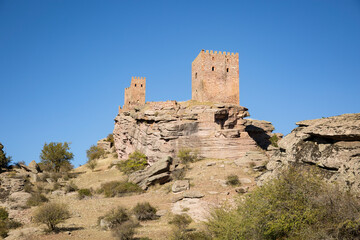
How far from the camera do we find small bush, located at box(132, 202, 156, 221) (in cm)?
1815

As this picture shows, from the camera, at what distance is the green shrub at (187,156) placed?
30.1 metres

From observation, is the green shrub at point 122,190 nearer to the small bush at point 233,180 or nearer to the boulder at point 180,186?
the boulder at point 180,186

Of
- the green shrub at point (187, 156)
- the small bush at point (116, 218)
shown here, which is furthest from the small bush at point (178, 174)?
the small bush at point (116, 218)

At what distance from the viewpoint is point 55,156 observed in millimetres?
43406

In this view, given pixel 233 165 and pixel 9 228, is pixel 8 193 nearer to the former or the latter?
pixel 9 228

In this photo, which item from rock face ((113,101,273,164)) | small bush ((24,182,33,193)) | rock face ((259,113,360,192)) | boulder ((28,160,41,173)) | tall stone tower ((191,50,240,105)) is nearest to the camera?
rock face ((259,113,360,192))

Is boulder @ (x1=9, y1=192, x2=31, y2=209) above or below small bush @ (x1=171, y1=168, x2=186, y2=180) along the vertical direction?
below

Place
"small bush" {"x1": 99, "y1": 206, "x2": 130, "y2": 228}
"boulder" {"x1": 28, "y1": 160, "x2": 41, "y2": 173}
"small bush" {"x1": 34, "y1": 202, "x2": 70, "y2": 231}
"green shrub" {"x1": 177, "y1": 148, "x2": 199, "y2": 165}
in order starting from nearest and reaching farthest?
"small bush" {"x1": 34, "y1": 202, "x2": 70, "y2": 231}
"small bush" {"x1": 99, "y1": 206, "x2": 130, "y2": 228}
"green shrub" {"x1": 177, "y1": 148, "x2": 199, "y2": 165}
"boulder" {"x1": 28, "y1": 160, "x2": 41, "y2": 173}

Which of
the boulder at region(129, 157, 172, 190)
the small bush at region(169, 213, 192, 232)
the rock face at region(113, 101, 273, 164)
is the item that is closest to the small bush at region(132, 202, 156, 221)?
the small bush at region(169, 213, 192, 232)

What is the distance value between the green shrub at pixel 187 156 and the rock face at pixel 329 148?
16.3 meters

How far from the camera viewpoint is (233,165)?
1059 inches

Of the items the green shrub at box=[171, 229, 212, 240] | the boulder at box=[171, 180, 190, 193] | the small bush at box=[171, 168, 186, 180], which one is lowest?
the green shrub at box=[171, 229, 212, 240]

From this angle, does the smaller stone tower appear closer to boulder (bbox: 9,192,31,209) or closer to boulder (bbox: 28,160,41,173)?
boulder (bbox: 28,160,41,173)

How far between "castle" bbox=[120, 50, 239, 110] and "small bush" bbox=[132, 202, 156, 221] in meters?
21.2
